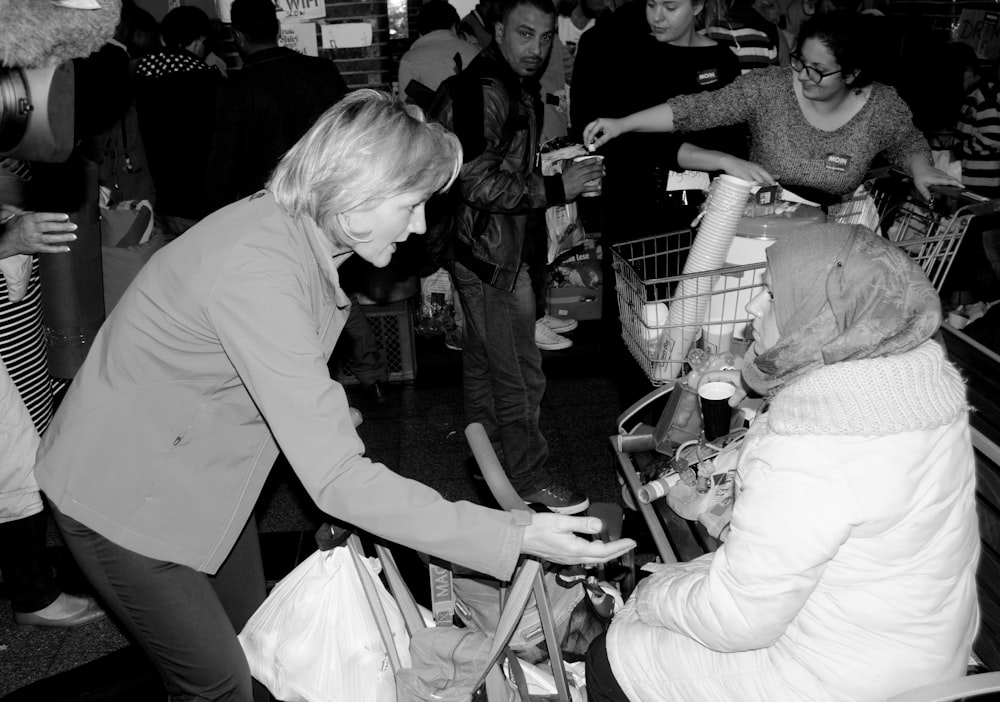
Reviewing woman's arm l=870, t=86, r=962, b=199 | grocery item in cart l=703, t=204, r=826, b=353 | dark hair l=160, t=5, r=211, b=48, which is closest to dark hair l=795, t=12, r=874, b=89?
woman's arm l=870, t=86, r=962, b=199

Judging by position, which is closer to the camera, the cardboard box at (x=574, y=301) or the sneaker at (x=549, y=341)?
the sneaker at (x=549, y=341)

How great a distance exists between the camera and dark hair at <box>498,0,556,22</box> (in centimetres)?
341

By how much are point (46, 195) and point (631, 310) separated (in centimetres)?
220

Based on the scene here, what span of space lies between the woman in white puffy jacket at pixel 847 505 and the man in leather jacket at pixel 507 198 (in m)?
1.45

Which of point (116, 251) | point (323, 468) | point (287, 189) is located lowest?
point (116, 251)

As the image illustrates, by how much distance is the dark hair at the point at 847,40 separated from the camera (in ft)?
10.0

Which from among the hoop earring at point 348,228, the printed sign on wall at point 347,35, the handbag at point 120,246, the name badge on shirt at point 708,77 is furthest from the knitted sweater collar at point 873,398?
the printed sign on wall at point 347,35

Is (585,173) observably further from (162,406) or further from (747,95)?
(162,406)

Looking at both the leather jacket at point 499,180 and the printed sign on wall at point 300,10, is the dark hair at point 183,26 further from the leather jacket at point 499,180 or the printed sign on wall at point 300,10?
the leather jacket at point 499,180

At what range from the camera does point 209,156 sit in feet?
14.9

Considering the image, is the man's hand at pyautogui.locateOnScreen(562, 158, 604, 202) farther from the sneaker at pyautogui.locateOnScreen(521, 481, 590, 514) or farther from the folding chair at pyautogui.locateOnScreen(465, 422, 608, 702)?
the folding chair at pyautogui.locateOnScreen(465, 422, 608, 702)

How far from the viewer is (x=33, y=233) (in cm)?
276

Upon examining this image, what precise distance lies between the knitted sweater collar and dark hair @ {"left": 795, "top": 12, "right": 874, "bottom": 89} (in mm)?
1729

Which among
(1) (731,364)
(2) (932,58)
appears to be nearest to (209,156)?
(1) (731,364)
